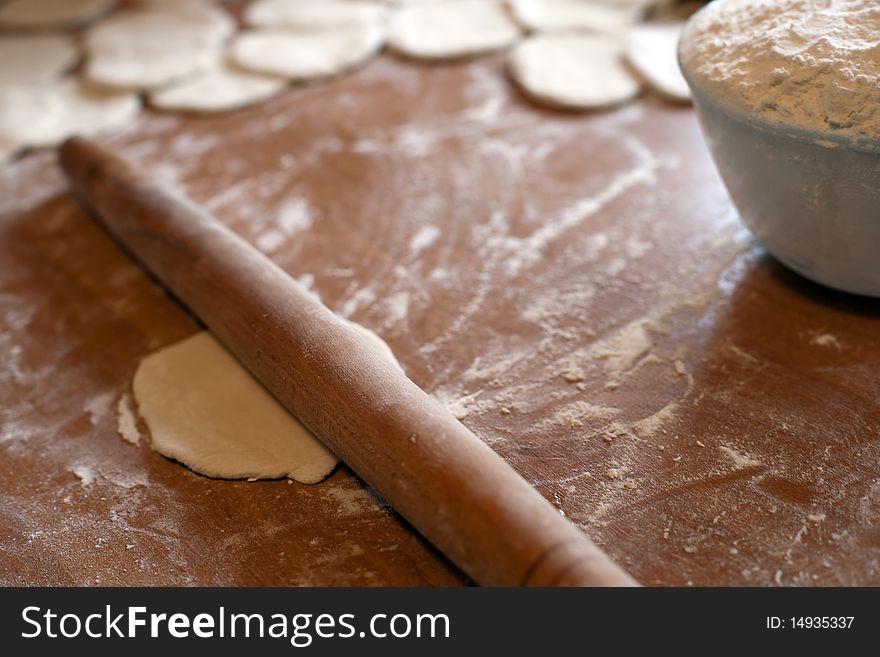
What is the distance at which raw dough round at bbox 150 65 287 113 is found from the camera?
8.52 feet

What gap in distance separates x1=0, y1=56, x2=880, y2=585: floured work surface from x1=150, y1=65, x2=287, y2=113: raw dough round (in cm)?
8

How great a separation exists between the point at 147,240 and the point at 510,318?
769 mm

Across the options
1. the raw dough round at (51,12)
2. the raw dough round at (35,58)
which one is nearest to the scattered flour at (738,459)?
the raw dough round at (35,58)

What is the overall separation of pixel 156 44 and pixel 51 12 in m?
0.59

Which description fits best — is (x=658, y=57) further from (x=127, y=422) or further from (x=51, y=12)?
(x=51, y=12)

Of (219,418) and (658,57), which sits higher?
(658,57)

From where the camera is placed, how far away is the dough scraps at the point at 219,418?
4.81 feet

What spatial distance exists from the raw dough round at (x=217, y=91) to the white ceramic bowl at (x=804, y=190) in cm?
146

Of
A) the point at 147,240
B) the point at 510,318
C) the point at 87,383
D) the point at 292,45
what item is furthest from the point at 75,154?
the point at 510,318

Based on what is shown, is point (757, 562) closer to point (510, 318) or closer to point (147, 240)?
point (510, 318)

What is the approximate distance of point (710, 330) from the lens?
5.47 ft

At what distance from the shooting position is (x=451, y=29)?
288 cm

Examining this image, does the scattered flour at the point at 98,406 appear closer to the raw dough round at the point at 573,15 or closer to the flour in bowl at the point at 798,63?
the flour in bowl at the point at 798,63

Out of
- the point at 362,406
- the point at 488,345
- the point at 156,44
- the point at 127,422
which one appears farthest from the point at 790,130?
the point at 156,44
